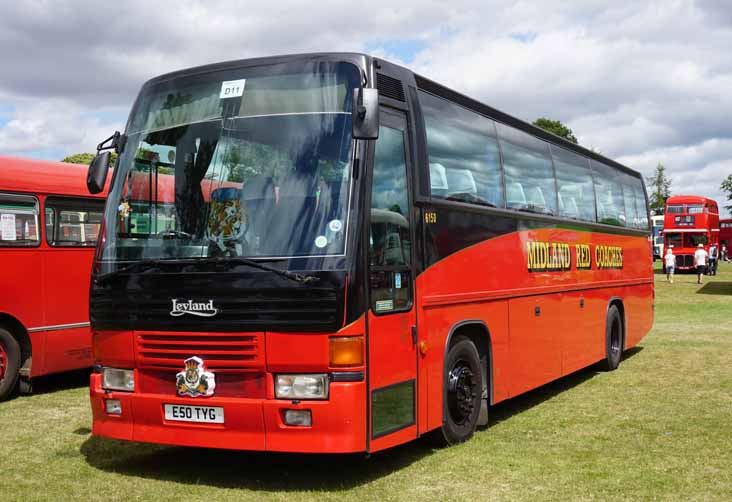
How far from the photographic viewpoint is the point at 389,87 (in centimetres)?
772

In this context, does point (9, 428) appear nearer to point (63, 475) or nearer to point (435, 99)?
Answer: point (63, 475)

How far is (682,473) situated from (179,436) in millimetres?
4088

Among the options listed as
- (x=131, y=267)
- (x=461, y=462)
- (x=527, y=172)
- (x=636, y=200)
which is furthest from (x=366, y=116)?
(x=636, y=200)

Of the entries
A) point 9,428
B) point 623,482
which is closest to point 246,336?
point 623,482

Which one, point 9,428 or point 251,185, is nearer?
point 251,185

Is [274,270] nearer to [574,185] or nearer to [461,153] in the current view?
[461,153]

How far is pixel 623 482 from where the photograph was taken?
7.26 metres

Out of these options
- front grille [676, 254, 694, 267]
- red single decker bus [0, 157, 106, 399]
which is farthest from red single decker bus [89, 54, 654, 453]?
front grille [676, 254, 694, 267]

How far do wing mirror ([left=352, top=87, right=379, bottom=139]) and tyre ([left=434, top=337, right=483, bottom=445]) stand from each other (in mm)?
2607

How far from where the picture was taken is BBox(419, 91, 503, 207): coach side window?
8.54m

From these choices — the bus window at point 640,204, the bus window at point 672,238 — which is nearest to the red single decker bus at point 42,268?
the bus window at point 640,204

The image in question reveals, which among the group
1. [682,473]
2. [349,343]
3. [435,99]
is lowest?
[682,473]

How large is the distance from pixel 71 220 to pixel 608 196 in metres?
8.44

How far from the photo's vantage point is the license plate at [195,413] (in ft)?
23.0
